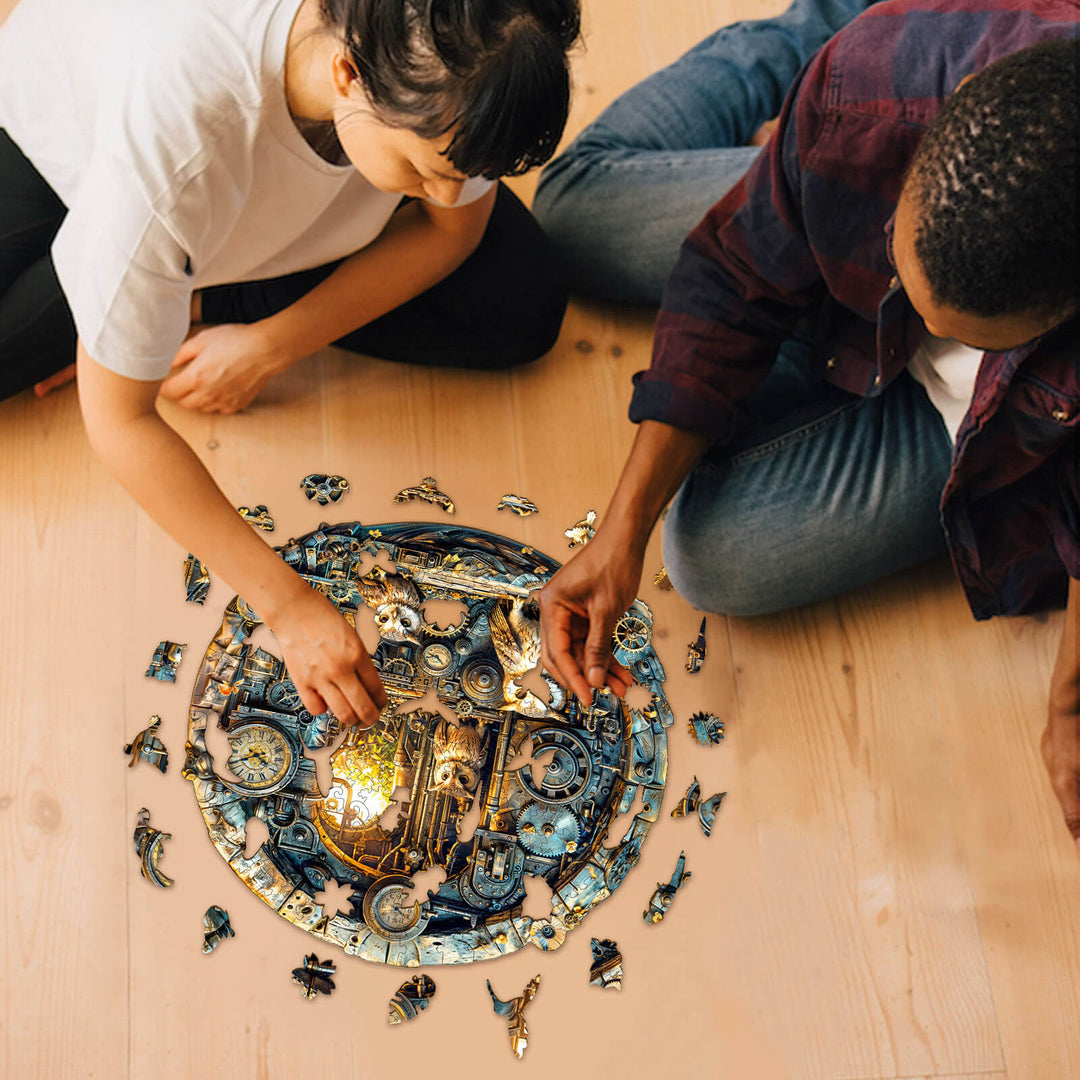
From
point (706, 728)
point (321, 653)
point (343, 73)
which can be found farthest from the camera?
point (706, 728)

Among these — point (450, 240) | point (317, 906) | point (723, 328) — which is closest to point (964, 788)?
point (723, 328)

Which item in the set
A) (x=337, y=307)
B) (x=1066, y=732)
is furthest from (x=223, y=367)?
(x=1066, y=732)

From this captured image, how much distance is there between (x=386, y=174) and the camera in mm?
Answer: 745

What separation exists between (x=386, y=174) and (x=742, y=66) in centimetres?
69

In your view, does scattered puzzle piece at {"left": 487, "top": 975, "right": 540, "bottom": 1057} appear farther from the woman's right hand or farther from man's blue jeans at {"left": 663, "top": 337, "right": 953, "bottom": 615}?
man's blue jeans at {"left": 663, "top": 337, "right": 953, "bottom": 615}

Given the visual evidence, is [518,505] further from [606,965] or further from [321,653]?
[606,965]

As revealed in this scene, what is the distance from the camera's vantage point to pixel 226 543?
0.90 metres

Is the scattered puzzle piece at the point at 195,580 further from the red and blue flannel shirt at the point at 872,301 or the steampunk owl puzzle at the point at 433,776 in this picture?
the red and blue flannel shirt at the point at 872,301

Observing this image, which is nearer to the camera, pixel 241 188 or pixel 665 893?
pixel 241 188

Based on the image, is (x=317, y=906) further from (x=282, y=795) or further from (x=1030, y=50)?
(x=1030, y=50)

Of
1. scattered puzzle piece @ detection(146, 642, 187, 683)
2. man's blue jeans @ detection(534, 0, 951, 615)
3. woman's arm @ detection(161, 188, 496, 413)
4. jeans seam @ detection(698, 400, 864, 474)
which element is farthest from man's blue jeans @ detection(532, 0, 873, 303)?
scattered puzzle piece @ detection(146, 642, 187, 683)

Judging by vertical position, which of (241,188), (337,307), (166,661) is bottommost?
(166,661)

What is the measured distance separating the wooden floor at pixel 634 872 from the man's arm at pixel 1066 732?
33mm

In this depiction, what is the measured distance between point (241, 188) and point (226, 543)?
0.30m
